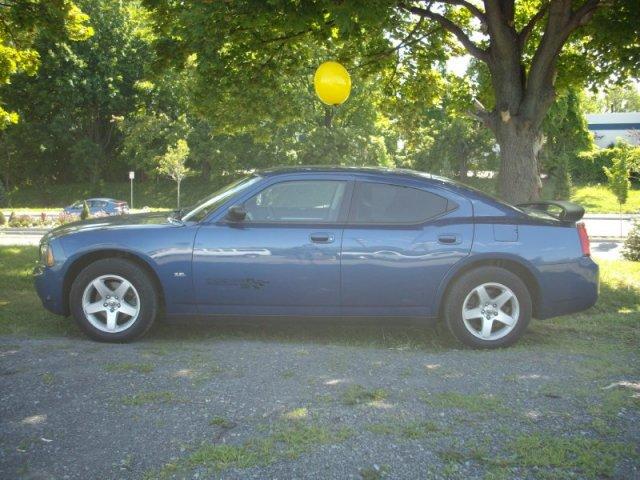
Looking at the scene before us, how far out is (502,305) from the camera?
17.8 feet

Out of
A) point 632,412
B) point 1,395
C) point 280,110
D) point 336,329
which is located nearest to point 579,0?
point 280,110

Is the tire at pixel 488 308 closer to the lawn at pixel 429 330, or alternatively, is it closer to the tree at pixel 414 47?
the lawn at pixel 429 330

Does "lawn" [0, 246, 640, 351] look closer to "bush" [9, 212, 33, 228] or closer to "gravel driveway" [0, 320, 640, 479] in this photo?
"gravel driveway" [0, 320, 640, 479]

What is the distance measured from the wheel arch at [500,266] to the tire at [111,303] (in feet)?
8.15

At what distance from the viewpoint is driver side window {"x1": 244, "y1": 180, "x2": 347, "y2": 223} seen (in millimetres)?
5465

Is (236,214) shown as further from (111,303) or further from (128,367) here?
(128,367)

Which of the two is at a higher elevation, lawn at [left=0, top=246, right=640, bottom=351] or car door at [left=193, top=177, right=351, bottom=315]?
car door at [left=193, top=177, right=351, bottom=315]

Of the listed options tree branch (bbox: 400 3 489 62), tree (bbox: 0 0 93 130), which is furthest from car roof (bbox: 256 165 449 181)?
tree (bbox: 0 0 93 130)

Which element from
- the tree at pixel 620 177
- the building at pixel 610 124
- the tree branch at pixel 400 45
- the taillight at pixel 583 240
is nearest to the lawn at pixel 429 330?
the taillight at pixel 583 240

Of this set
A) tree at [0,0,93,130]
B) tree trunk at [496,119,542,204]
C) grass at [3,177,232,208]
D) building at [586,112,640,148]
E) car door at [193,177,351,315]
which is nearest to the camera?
car door at [193,177,351,315]

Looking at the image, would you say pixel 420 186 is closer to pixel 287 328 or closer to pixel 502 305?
pixel 502 305

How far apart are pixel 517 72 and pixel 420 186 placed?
→ 490 centimetres

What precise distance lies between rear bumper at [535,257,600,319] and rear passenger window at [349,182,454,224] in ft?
3.48

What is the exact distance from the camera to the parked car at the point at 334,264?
5320mm
